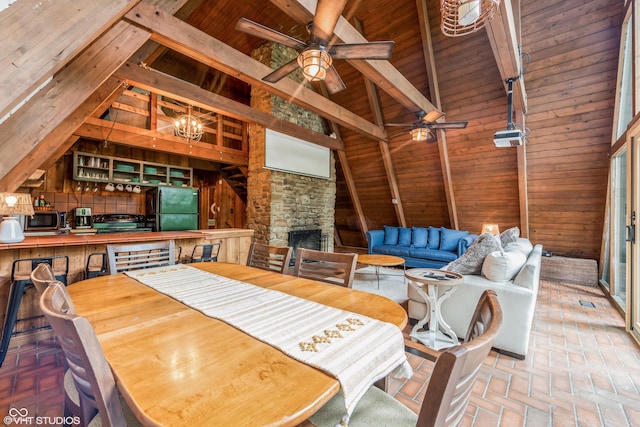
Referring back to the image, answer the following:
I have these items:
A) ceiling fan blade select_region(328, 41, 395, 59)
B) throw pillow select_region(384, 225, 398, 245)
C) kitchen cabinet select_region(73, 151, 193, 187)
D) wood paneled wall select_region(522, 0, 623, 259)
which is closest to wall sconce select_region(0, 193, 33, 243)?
ceiling fan blade select_region(328, 41, 395, 59)

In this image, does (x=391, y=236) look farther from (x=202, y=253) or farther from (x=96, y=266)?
(x=96, y=266)

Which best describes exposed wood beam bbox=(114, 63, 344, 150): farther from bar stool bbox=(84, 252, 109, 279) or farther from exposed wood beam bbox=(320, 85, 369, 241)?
bar stool bbox=(84, 252, 109, 279)

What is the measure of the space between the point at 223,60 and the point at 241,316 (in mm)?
2779

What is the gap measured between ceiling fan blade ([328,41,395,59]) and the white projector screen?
2.98m

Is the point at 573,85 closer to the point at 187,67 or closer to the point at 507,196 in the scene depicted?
the point at 507,196

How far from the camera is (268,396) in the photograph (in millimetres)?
676

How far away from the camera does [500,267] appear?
2.49m

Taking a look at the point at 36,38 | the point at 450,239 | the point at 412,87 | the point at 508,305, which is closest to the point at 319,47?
the point at 36,38

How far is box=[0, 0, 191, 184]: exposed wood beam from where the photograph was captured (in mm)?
1953

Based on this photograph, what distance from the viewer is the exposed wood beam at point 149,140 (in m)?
4.11

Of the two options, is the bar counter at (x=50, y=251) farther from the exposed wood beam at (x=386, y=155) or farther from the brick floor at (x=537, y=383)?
the exposed wood beam at (x=386, y=155)

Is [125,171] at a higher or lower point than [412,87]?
lower

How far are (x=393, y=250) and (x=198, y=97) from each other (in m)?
4.48

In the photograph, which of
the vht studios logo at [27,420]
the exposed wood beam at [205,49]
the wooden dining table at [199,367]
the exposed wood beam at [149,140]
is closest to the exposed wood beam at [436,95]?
the exposed wood beam at [205,49]
